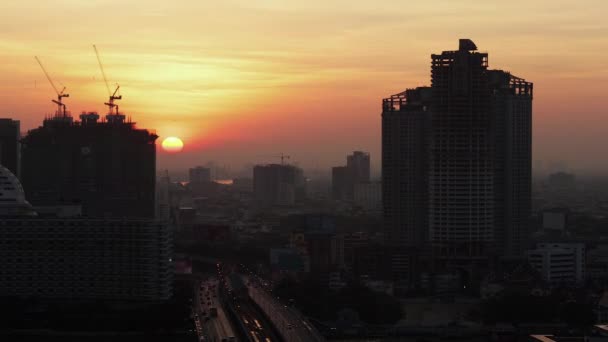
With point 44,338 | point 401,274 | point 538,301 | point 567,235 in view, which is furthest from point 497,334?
point 567,235

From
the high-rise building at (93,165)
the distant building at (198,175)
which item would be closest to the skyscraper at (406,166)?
the high-rise building at (93,165)

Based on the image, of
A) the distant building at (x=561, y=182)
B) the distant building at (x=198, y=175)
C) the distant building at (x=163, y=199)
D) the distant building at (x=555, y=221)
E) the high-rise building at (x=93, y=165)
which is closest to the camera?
the high-rise building at (x=93, y=165)

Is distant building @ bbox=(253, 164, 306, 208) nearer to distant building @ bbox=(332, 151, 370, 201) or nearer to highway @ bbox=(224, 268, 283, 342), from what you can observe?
distant building @ bbox=(332, 151, 370, 201)

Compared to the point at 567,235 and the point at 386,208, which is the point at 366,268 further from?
the point at 567,235

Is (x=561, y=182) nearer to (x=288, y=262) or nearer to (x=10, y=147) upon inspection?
(x=10, y=147)

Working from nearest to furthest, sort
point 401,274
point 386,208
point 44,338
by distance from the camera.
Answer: point 44,338 → point 401,274 → point 386,208

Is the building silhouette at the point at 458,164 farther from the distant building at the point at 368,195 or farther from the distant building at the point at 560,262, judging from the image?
the distant building at the point at 368,195
